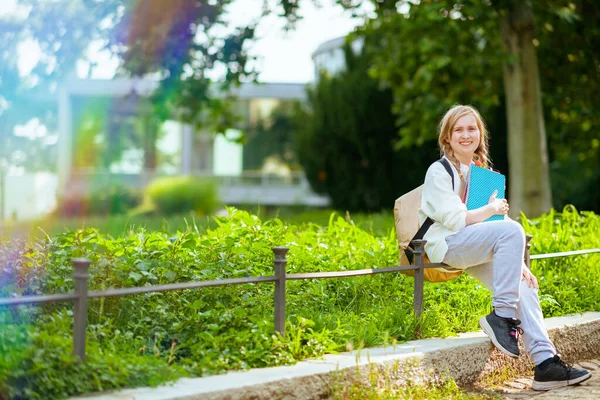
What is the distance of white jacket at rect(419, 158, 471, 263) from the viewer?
4.92 meters

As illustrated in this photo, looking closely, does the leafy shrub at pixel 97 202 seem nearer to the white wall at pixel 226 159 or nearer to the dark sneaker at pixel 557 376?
Result: the white wall at pixel 226 159

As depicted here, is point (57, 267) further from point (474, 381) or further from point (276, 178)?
point (276, 178)

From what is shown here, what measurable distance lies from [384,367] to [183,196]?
22.8m

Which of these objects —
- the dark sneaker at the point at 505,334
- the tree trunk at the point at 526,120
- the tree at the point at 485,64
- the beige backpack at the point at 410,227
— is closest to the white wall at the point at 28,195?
the tree at the point at 485,64

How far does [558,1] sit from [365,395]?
10561 millimetres

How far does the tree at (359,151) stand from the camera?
2202 cm

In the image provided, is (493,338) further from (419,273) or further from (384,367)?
(384,367)

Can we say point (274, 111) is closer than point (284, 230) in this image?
No

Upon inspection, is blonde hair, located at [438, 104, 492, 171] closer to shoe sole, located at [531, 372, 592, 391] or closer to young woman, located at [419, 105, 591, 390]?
young woman, located at [419, 105, 591, 390]

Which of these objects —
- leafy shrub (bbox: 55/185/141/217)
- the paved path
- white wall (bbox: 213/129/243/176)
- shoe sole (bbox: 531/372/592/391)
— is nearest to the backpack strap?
the paved path

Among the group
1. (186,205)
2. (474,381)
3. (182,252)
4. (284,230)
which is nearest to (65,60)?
(284,230)

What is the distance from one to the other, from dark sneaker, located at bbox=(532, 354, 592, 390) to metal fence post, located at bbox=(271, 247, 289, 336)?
158cm

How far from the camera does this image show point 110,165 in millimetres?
33688

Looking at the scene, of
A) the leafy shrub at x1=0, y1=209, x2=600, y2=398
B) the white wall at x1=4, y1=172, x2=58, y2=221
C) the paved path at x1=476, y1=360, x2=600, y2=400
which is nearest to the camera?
the leafy shrub at x1=0, y1=209, x2=600, y2=398
